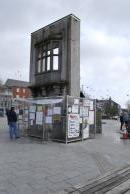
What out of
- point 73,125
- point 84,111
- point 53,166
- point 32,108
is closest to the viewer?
point 53,166

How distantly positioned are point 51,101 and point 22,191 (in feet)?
29.5

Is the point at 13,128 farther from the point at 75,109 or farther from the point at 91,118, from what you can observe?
the point at 91,118

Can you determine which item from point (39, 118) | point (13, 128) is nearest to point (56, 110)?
point (39, 118)

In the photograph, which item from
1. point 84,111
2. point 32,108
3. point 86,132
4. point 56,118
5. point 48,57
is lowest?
point 86,132

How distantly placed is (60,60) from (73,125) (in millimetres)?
6414

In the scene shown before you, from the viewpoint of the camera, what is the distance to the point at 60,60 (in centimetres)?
2045

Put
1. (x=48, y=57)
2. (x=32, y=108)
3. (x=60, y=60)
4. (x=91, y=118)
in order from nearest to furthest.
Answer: (x=32, y=108)
(x=91, y=118)
(x=60, y=60)
(x=48, y=57)

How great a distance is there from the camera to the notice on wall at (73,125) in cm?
1519

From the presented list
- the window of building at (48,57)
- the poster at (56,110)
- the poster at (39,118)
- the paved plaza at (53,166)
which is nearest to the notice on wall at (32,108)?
the poster at (39,118)

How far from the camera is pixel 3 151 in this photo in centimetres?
1188

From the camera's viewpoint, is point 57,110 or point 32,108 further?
point 32,108

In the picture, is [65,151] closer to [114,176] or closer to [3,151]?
[3,151]

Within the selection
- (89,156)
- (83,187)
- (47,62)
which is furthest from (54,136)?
(83,187)

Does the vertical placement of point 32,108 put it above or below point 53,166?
above
